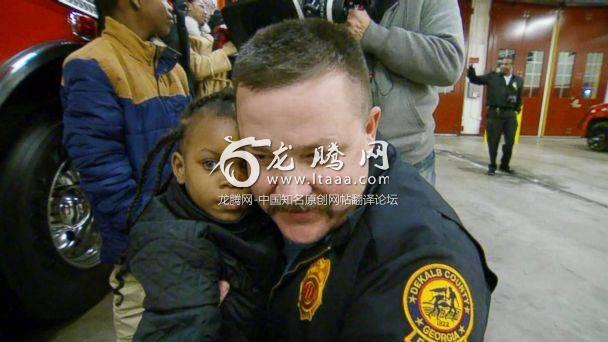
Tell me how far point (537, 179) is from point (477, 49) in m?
5.39

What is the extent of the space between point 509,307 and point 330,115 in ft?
6.68

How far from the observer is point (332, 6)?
125 centimetres

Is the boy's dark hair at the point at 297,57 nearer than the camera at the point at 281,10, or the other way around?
the boy's dark hair at the point at 297,57

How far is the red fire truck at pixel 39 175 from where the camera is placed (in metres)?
1.41

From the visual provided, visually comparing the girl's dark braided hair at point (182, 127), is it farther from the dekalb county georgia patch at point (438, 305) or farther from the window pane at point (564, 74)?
the window pane at point (564, 74)

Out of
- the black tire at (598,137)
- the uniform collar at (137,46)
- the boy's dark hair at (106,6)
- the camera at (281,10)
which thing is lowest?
the black tire at (598,137)

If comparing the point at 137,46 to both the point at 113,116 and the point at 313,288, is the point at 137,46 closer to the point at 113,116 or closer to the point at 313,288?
the point at 113,116

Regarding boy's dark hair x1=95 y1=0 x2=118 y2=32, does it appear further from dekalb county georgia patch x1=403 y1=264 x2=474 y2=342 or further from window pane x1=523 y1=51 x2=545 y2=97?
window pane x1=523 y1=51 x2=545 y2=97

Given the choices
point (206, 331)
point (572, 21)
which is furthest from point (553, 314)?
point (572, 21)

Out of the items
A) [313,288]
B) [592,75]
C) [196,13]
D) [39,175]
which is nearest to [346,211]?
[313,288]

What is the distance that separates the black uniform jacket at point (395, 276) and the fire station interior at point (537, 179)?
4.65ft

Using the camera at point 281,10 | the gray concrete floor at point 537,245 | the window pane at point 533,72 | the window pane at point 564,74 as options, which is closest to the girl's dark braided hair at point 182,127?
the camera at point 281,10

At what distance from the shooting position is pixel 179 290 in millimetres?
807

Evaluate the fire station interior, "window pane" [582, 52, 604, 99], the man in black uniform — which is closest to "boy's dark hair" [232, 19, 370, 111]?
the man in black uniform
